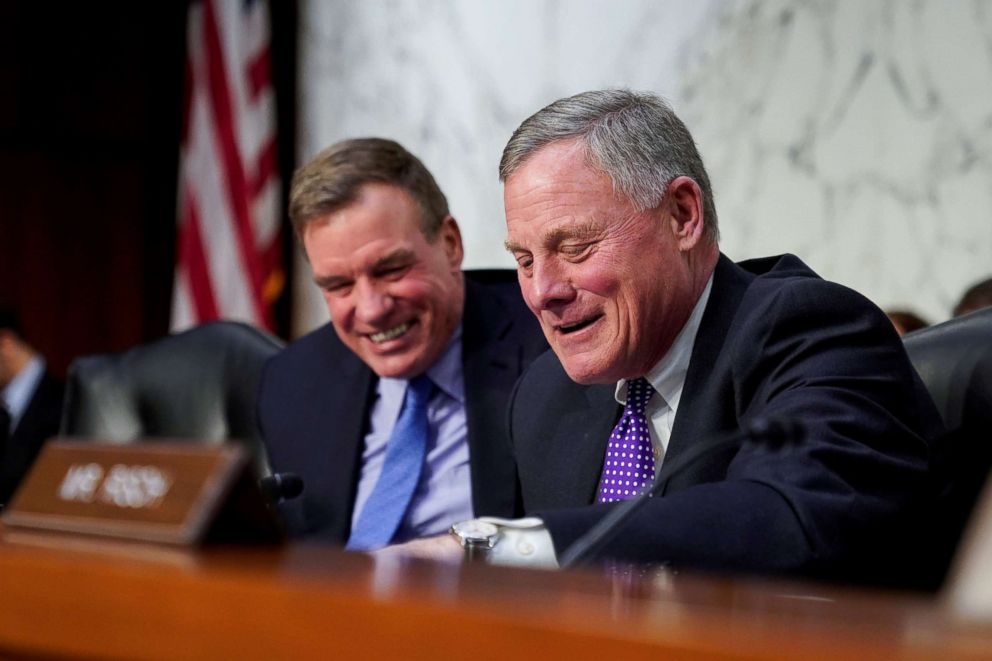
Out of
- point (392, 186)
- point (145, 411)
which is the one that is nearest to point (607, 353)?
point (392, 186)

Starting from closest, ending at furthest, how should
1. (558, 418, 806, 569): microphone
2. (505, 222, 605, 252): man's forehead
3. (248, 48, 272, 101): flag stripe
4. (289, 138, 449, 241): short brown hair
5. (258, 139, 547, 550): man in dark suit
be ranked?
(558, 418, 806, 569): microphone → (505, 222, 605, 252): man's forehead → (258, 139, 547, 550): man in dark suit → (289, 138, 449, 241): short brown hair → (248, 48, 272, 101): flag stripe

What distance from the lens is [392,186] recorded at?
283cm

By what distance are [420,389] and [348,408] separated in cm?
17

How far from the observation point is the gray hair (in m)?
1.96

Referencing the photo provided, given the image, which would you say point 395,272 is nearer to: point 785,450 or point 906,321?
point 906,321

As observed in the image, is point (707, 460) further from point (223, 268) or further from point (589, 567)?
point (223, 268)

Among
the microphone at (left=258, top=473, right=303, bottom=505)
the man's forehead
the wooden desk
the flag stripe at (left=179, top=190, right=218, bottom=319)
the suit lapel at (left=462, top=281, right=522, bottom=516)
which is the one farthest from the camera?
the flag stripe at (left=179, top=190, right=218, bottom=319)

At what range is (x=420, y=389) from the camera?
9.23ft

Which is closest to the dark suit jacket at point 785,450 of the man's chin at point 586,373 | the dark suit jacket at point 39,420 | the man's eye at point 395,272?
the man's chin at point 586,373

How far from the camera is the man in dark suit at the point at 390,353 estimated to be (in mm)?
2666

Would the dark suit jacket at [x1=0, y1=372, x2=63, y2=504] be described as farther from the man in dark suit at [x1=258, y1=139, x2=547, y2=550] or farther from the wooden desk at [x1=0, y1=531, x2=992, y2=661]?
the wooden desk at [x1=0, y1=531, x2=992, y2=661]

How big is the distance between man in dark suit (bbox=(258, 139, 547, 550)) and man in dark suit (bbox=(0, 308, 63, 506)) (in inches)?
74.9

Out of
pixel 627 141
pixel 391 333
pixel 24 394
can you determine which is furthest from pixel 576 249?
pixel 24 394

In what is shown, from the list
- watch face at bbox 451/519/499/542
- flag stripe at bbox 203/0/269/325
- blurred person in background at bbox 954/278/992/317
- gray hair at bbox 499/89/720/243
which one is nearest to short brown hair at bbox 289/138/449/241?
gray hair at bbox 499/89/720/243
